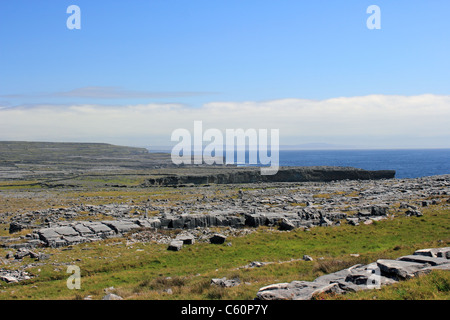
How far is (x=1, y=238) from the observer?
28375 millimetres

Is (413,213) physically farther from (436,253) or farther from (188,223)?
(188,223)

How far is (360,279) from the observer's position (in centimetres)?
1385

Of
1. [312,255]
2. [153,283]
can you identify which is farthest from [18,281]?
[312,255]

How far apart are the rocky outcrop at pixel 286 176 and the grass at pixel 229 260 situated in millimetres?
67336

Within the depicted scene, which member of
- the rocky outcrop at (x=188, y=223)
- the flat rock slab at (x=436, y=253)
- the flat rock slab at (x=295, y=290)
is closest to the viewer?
the flat rock slab at (x=295, y=290)

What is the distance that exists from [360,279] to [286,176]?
8971 cm

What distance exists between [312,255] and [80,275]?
14.9 meters

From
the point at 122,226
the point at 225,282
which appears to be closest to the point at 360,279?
the point at 225,282

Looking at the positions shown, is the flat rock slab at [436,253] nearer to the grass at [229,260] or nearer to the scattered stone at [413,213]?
the grass at [229,260]

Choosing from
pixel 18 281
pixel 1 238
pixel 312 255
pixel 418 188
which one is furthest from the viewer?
pixel 418 188

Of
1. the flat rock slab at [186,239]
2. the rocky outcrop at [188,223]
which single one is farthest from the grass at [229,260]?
the rocky outcrop at [188,223]

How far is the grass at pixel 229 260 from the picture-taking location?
644 inches
